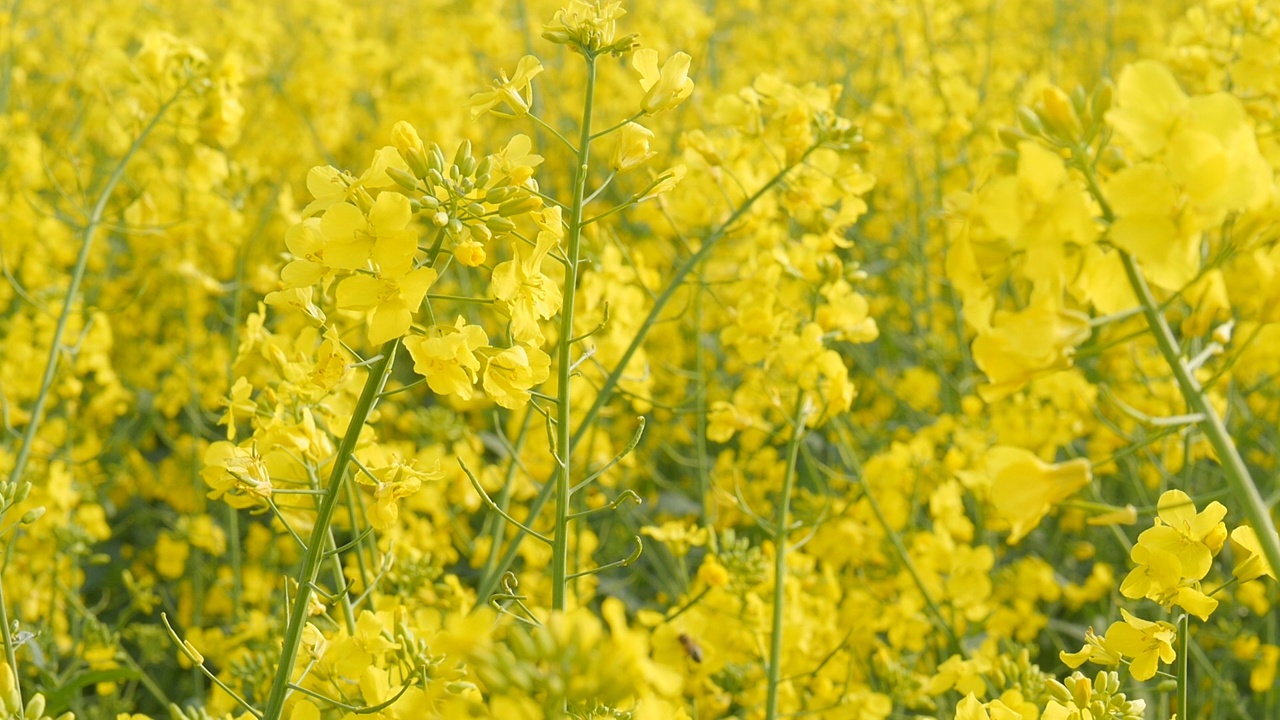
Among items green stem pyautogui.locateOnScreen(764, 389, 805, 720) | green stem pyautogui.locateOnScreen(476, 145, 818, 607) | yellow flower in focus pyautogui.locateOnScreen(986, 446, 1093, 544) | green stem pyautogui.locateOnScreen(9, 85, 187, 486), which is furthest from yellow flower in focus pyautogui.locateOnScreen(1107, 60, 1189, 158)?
green stem pyautogui.locateOnScreen(9, 85, 187, 486)

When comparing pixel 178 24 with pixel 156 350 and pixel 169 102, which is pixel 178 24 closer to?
pixel 156 350

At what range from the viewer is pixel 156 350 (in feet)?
15.5

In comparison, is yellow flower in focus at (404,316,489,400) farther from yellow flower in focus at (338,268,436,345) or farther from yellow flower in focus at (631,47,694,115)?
yellow flower in focus at (631,47,694,115)

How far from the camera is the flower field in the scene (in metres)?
1.11

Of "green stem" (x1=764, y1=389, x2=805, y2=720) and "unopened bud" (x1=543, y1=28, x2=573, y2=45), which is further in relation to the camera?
"green stem" (x1=764, y1=389, x2=805, y2=720)

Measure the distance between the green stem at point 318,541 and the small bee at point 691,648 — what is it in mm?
1024

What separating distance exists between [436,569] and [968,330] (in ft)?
9.97

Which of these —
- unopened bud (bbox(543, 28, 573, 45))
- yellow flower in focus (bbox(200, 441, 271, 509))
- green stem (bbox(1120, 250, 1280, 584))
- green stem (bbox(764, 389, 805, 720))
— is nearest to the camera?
green stem (bbox(1120, 250, 1280, 584))

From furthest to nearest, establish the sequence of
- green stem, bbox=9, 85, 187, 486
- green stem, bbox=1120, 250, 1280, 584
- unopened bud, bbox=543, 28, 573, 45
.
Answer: green stem, bbox=9, 85, 187, 486 < unopened bud, bbox=543, 28, 573, 45 < green stem, bbox=1120, 250, 1280, 584

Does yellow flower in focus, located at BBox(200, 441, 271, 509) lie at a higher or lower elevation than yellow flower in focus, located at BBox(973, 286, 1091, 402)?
lower

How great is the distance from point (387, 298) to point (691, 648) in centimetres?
117

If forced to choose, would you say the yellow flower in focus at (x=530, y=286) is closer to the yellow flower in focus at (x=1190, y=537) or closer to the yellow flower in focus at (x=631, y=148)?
the yellow flower in focus at (x=631, y=148)

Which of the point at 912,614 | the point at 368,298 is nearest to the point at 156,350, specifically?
the point at 912,614

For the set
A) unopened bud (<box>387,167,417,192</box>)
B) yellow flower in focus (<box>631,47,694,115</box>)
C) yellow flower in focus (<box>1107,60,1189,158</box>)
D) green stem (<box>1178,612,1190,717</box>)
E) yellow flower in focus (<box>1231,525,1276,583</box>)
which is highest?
yellow flower in focus (<box>631,47,694,115</box>)
